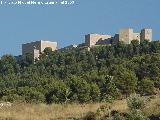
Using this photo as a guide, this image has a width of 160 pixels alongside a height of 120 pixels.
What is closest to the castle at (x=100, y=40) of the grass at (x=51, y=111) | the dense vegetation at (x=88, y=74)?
the dense vegetation at (x=88, y=74)

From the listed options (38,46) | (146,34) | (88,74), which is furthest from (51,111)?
(38,46)

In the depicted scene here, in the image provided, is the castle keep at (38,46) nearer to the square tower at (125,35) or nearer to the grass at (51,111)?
the square tower at (125,35)

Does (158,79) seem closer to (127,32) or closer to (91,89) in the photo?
(91,89)

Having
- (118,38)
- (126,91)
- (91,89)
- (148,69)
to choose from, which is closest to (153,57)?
(148,69)

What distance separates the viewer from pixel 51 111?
1184cm

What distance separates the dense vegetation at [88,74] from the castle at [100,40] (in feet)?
29.5

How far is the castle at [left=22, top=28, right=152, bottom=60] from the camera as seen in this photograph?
103500mm

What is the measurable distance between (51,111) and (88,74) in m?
43.7

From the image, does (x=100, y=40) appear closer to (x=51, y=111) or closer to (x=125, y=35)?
(x=125, y=35)

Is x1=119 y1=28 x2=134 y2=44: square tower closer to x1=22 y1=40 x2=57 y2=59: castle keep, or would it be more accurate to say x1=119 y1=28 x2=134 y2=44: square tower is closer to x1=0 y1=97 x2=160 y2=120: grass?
x1=22 y1=40 x2=57 y2=59: castle keep

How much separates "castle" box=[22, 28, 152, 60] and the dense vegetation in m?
9.00

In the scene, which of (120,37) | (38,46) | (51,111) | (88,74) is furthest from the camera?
(38,46)

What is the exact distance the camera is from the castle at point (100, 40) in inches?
4075

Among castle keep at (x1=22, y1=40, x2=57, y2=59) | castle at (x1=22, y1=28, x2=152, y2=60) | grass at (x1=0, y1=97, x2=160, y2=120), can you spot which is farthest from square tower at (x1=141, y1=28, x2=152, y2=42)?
grass at (x1=0, y1=97, x2=160, y2=120)
